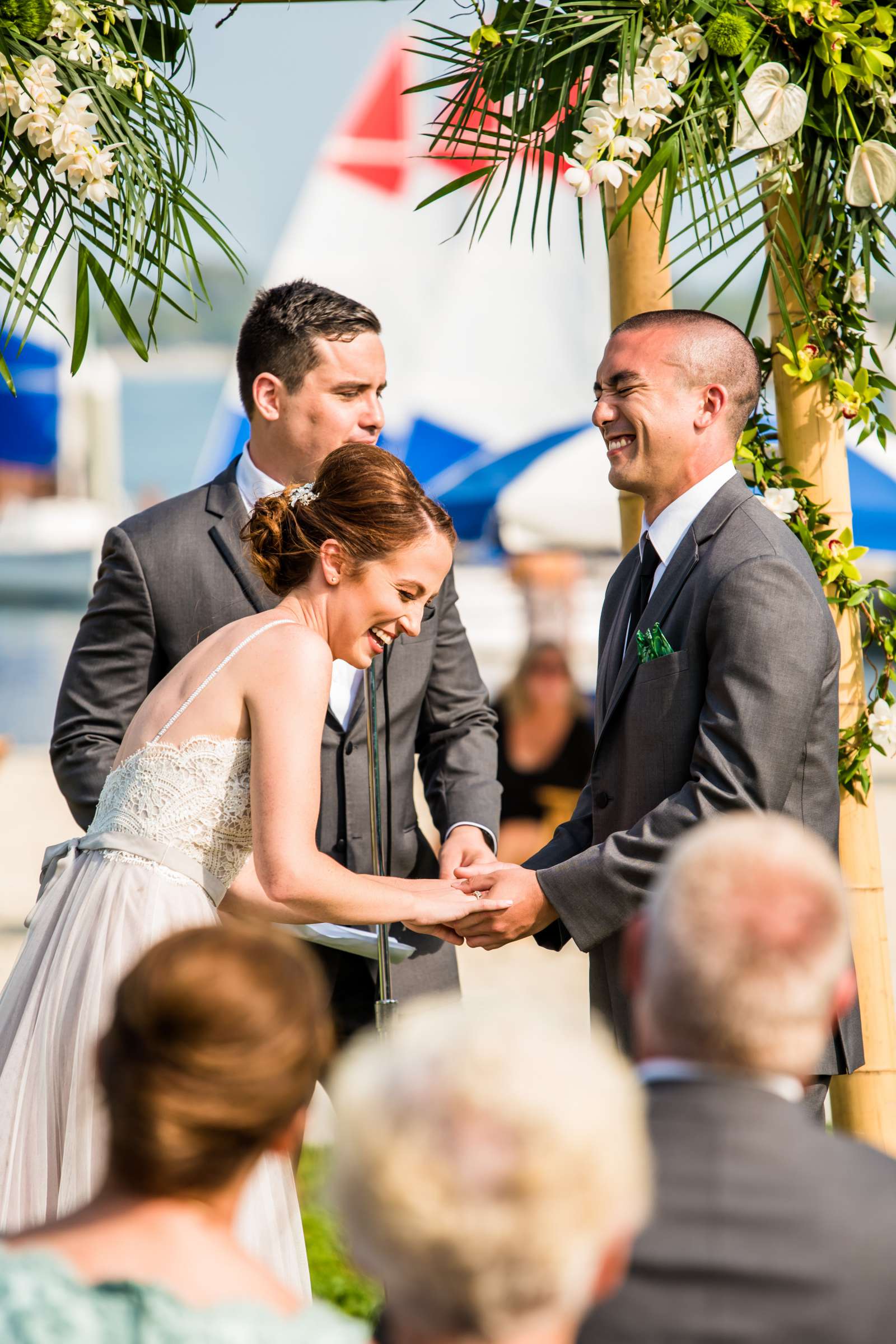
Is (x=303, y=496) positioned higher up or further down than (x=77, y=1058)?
higher up

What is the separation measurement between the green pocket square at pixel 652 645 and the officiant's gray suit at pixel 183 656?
0.79m

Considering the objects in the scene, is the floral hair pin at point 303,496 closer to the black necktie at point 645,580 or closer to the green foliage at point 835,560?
the black necktie at point 645,580

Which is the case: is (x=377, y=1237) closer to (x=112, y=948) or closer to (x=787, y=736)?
(x=112, y=948)

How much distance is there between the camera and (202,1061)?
155 cm

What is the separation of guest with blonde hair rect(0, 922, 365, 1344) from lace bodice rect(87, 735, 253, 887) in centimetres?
134

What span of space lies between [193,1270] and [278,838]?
50.7 inches

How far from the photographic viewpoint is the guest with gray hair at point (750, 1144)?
1545 mm

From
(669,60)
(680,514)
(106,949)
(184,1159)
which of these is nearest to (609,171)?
(669,60)

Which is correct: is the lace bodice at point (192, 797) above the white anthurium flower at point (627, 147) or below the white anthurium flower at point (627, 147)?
below

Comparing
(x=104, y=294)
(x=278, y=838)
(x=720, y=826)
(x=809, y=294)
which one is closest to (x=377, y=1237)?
(x=720, y=826)

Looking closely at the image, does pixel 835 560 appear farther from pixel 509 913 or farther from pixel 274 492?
pixel 274 492

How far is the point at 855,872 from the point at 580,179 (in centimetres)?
176

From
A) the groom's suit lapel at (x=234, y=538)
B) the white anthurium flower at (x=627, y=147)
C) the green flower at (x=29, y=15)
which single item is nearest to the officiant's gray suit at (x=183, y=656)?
the groom's suit lapel at (x=234, y=538)

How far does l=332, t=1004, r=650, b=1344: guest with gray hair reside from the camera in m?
1.28
